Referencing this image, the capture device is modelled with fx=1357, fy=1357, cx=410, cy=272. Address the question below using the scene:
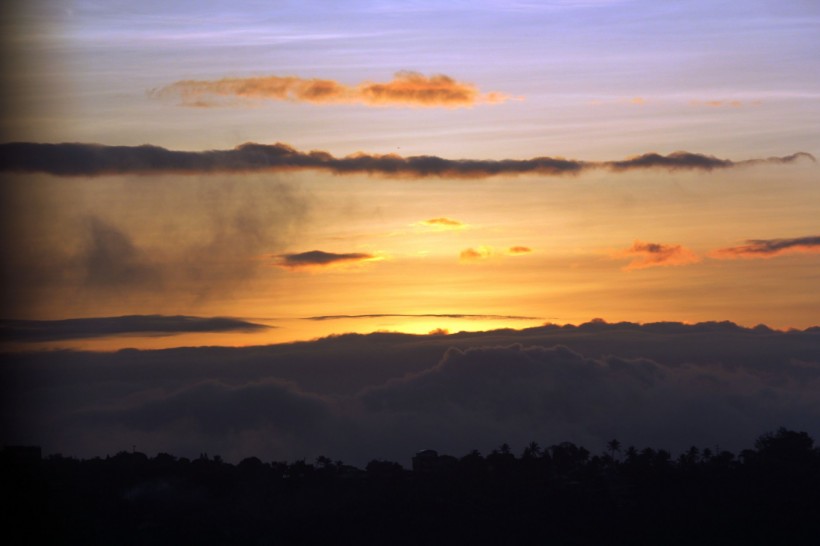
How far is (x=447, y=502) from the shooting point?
67000 mm

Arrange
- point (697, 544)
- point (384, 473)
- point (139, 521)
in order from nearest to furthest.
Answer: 1. point (139, 521)
2. point (697, 544)
3. point (384, 473)

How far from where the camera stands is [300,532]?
62969 millimetres

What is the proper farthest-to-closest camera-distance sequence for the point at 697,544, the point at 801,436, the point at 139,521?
the point at 801,436 → the point at 697,544 → the point at 139,521

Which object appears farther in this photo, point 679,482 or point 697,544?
point 679,482

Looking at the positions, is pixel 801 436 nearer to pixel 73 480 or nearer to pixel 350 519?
A: pixel 350 519

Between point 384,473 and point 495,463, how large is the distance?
22.5 ft

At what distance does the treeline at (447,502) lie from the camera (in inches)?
2355

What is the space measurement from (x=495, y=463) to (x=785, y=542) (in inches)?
720

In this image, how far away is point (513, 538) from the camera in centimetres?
6341

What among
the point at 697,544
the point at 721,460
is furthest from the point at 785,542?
the point at 721,460

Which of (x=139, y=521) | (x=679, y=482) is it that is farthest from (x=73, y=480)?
(x=679, y=482)

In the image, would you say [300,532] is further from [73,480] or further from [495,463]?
[495,463]

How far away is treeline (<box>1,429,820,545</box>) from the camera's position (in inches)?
2355

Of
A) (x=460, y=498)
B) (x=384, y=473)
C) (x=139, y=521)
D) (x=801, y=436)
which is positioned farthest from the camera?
(x=801, y=436)
